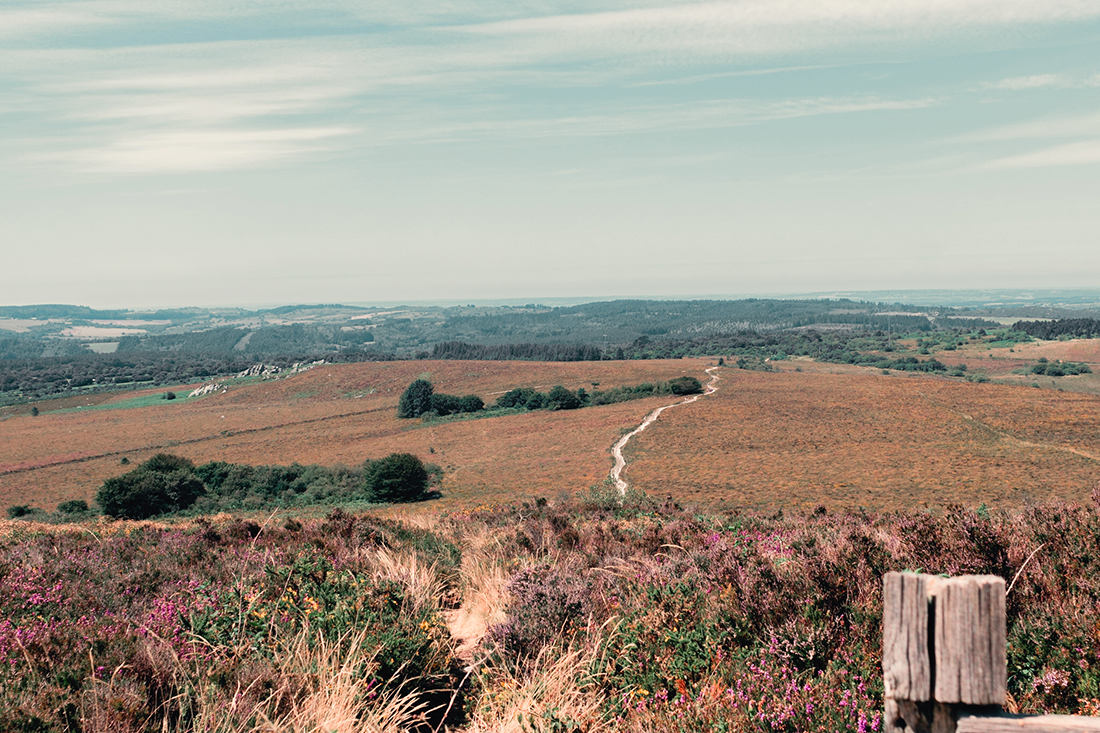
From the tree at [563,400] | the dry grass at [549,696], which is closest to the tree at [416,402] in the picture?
the tree at [563,400]

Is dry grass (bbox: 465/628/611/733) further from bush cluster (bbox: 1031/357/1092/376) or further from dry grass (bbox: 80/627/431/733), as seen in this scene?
bush cluster (bbox: 1031/357/1092/376)

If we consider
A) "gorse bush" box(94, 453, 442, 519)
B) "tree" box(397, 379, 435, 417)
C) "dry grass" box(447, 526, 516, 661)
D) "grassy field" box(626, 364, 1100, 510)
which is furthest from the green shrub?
"tree" box(397, 379, 435, 417)

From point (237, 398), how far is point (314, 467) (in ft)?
251

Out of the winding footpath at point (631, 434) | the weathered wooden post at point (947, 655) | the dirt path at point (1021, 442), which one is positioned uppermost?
the weathered wooden post at point (947, 655)

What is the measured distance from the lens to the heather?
12.8 feet

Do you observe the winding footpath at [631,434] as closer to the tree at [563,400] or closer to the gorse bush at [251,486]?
the gorse bush at [251,486]

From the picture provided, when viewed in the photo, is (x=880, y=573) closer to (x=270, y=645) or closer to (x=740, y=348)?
(x=270, y=645)

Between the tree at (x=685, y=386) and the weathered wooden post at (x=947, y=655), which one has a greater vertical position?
the weathered wooden post at (x=947, y=655)

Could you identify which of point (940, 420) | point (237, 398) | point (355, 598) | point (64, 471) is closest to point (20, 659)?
point (355, 598)

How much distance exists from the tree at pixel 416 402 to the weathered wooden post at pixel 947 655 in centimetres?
9029

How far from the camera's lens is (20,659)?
14.0ft

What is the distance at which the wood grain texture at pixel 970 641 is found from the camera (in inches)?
77.0

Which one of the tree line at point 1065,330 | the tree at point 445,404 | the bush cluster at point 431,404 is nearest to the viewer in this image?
the tree at point 445,404

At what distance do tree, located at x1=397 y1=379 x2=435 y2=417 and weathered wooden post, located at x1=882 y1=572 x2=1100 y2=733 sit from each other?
90.3 meters
